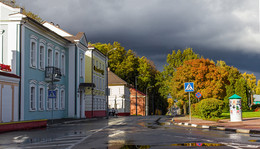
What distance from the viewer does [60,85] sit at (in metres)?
38.8

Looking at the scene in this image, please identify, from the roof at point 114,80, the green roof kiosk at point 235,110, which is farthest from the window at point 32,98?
the roof at point 114,80

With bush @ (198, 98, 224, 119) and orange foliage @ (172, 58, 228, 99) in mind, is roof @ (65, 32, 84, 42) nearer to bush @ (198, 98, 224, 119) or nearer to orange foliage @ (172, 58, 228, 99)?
bush @ (198, 98, 224, 119)

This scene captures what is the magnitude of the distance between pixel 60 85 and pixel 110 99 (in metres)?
36.4

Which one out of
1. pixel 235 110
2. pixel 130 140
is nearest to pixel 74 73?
pixel 235 110

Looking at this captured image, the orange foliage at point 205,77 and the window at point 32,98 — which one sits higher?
the orange foliage at point 205,77

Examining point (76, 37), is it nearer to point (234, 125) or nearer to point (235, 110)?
point (235, 110)

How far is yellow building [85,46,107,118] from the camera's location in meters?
49.4

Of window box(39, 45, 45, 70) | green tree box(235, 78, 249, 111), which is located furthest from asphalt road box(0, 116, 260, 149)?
green tree box(235, 78, 249, 111)

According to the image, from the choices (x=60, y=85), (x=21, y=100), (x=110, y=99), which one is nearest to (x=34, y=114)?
(x=21, y=100)

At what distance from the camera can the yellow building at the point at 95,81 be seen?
49.4m

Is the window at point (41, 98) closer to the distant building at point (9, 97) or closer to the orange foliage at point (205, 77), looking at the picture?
the distant building at point (9, 97)

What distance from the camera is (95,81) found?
53.6m

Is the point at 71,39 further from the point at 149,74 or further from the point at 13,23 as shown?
the point at 149,74

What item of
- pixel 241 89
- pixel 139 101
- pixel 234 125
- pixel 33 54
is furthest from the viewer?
pixel 241 89
